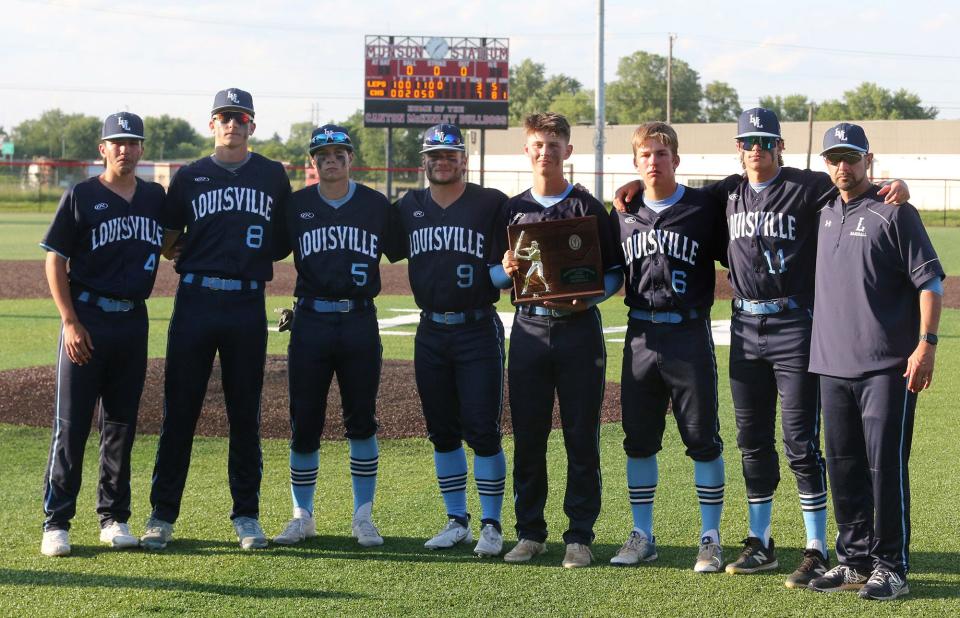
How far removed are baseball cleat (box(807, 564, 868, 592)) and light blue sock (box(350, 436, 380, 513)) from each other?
2.30 meters

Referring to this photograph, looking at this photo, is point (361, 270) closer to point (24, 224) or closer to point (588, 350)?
point (588, 350)

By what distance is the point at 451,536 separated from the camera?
5801mm

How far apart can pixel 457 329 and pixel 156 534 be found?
1854 millimetres

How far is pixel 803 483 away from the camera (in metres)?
5.39

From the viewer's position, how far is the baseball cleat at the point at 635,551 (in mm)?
5465

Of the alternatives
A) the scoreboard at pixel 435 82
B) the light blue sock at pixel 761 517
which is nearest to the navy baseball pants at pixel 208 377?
the light blue sock at pixel 761 517

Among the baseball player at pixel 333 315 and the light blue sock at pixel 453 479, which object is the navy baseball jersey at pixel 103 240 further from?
the light blue sock at pixel 453 479

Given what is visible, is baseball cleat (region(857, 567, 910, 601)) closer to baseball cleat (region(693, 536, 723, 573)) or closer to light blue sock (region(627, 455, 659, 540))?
baseball cleat (region(693, 536, 723, 573))

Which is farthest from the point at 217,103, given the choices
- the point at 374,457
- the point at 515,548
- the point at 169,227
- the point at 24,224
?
the point at 24,224

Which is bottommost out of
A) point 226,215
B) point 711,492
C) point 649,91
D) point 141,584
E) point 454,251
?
point 141,584

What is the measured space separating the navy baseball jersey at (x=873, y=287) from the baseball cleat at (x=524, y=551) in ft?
5.43

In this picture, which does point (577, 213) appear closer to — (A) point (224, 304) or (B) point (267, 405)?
(A) point (224, 304)

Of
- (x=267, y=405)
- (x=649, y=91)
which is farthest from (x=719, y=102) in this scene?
(x=267, y=405)

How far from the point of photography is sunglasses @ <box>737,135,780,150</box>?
538 cm
